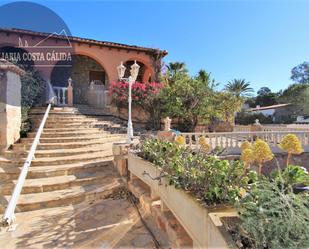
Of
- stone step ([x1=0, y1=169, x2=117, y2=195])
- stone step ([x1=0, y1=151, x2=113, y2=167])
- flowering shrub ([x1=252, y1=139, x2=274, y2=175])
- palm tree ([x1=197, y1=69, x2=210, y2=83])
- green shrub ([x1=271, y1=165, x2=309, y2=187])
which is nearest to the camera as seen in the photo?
green shrub ([x1=271, y1=165, x2=309, y2=187])

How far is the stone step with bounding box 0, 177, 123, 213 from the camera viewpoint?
15.1ft

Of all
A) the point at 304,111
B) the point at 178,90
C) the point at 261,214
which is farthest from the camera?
the point at 304,111

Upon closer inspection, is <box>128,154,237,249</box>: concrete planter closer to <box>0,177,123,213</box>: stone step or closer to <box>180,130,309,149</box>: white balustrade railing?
<box>0,177,123,213</box>: stone step

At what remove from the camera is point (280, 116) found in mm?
27297

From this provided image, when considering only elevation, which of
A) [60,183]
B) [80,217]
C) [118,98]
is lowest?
[80,217]

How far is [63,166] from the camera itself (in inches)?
244

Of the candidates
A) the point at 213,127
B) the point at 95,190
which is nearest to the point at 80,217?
the point at 95,190

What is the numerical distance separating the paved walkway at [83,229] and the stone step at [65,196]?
147mm

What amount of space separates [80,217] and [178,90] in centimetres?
856

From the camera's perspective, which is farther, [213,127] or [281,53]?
[213,127]

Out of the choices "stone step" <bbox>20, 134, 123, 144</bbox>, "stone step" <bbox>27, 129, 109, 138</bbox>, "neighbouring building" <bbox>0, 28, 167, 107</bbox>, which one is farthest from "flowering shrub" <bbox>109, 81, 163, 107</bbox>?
"stone step" <bbox>20, 134, 123, 144</bbox>

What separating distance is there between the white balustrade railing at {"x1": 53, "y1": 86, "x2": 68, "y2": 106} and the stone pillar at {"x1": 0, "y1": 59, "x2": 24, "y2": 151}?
17.5 ft

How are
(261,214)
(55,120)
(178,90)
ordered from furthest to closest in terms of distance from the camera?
1. (178,90)
2. (55,120)
3. (261,214)

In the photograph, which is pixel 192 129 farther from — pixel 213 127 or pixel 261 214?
pixel 261 214
